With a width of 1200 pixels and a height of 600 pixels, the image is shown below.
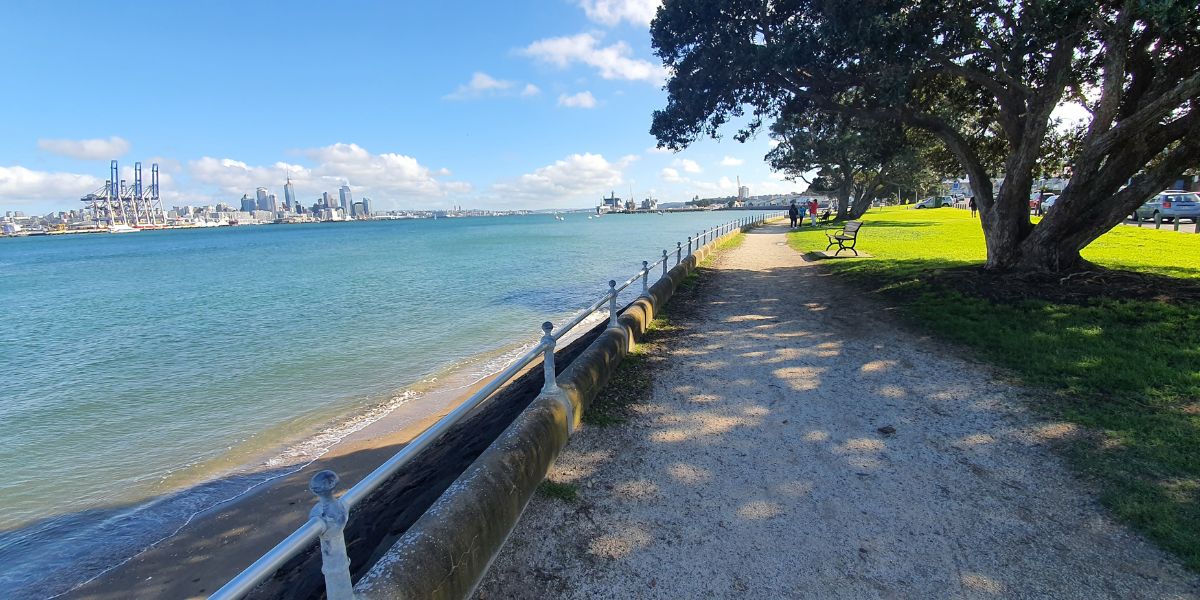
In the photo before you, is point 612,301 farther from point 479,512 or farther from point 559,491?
point 479,512

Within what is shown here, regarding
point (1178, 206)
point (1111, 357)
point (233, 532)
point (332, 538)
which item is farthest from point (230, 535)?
point (1178, 206)

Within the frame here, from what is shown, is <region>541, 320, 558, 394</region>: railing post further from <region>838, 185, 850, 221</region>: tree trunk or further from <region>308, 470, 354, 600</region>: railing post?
<region>838, 185, 850, 221</region>: tree trunk

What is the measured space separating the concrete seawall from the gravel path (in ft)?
0.54

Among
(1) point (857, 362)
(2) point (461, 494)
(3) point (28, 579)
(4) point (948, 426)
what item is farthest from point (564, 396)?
(3) point (28, 579)

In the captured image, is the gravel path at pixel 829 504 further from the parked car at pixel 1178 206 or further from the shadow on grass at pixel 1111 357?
the parked car at pixel 1178 206

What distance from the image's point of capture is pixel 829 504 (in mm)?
3703

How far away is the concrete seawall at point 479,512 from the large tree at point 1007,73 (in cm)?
745

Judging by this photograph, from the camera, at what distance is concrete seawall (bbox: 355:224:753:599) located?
8.37 feet

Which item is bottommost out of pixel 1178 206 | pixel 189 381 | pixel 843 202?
pixel 189 381

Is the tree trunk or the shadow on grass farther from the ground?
the tree trunk

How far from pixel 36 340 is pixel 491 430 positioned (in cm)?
2032

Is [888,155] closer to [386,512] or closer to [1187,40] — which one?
[1187,40]

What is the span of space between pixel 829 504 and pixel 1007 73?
9.97 meters

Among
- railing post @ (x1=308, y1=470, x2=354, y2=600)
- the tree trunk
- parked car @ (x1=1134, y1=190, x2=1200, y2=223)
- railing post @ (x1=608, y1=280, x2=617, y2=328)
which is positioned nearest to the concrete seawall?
railing post @ (x1=308, y1=470, x2=354, y2=600)
